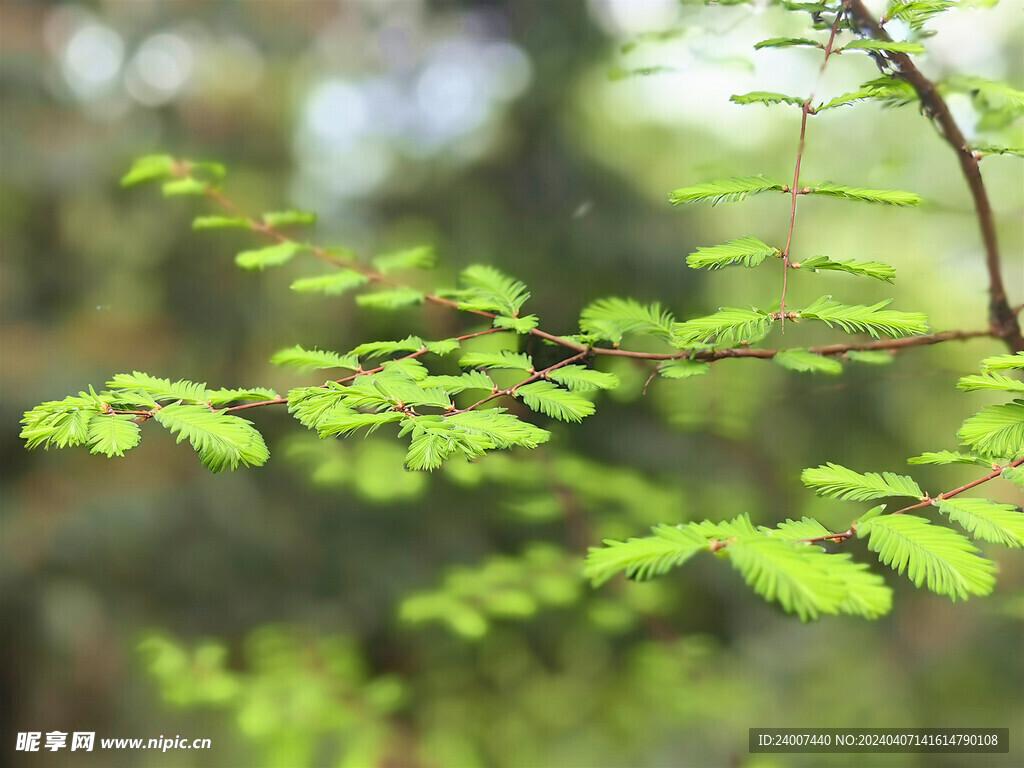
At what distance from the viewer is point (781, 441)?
1.44 meters

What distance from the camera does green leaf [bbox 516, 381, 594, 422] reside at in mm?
466

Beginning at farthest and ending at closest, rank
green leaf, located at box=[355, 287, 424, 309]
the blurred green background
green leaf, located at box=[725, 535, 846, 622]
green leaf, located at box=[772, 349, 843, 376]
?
the blurred green background, green leaf, located at box=[355, 287, 424, 309], green leaf, located at box=[772, 349, 843, 376], green leaf, located at box=[725, 535, 846, 622]

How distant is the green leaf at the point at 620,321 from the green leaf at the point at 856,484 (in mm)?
213

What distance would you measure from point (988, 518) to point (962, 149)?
334 millimetres

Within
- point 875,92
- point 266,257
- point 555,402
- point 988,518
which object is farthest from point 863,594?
point 266,257

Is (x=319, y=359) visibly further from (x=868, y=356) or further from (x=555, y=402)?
(x=868, y=356)

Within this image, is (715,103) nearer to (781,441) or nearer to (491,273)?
(781,441)

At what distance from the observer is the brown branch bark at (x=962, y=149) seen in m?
0.50

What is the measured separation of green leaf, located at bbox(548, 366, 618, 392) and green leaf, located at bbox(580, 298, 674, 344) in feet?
0.22

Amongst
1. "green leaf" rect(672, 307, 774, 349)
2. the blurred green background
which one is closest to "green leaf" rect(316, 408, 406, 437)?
"green leaf" rect(672, 307, 774, 349)

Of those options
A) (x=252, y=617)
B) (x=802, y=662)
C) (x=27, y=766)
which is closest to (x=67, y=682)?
(x=27, y=766)

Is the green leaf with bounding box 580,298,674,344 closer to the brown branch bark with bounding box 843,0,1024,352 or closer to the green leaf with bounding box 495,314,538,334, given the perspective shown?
the green leaf with bounding box 495,314,538,334

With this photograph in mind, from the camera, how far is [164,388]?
1.57ft

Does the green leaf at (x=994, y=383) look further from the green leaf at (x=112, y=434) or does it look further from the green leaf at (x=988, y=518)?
the green leaf at (x=112, y=434)
